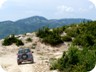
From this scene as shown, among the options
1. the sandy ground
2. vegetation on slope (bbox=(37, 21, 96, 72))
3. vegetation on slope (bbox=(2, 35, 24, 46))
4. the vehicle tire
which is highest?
vegetation on slope (bbox=(37, 21, 96, 72))

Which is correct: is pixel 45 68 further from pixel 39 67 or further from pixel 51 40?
pixel 51 40

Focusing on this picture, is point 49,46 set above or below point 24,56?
below

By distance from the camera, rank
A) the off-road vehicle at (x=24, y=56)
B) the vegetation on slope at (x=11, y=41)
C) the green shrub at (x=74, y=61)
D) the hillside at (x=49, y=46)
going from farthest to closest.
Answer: the vegetation on slope at (x=11, y=41), the off-road vehicle at (x=24, y=56), the hillside at (x=49, y=46), the green shrub at (x=74, y=61)

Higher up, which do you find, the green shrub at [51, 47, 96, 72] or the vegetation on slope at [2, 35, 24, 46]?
the green shrub at [51, 47, 96, 72]

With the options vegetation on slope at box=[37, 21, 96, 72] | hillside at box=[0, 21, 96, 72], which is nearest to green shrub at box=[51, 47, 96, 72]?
vegetation on slope at box=[37, 21, 96, 72]

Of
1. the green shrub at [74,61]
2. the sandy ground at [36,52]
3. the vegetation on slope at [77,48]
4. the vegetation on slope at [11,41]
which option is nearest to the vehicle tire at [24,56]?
the sandy ground at [36,52]

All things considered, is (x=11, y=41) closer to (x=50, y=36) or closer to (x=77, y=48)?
(x=50, y=36)

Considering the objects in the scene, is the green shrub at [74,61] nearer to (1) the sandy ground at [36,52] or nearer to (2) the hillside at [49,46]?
(2) the hillside at [49,46]

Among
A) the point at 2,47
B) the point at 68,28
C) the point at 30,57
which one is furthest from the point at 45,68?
the point at 68,28

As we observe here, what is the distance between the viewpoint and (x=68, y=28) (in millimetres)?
61812

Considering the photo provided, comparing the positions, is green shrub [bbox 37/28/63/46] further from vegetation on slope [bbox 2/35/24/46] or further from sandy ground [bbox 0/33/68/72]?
vegetation on slope [bbox 2/35/24/46]

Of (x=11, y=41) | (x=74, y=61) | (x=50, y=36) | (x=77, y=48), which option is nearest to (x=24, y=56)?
(x=77, y=48)

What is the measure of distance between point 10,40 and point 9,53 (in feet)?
23.0

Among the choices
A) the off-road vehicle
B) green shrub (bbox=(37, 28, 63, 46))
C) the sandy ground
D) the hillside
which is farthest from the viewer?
green shrub (bbox=(37, 28, 63, 46))
